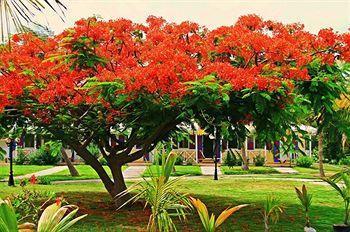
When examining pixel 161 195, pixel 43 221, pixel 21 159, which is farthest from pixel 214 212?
A: pixel 21 159

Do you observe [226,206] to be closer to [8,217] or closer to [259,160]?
[8,217]

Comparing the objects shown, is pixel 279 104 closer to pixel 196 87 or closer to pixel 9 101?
pixel 196 87

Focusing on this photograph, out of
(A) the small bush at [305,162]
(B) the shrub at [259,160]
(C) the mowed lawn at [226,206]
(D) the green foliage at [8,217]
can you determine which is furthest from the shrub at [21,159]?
(D) the green foliage at [8,217]

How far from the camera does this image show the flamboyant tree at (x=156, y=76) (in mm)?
9742

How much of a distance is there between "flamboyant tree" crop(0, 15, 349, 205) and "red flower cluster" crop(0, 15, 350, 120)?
0.02 metres

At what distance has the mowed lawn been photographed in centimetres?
1059

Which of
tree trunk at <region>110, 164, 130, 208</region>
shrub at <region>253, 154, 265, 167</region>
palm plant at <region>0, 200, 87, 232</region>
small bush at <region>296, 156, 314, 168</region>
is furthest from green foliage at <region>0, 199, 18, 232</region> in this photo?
small bush at <region>296, 156, 314, 168</region>

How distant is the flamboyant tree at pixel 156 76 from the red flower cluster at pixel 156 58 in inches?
0.8

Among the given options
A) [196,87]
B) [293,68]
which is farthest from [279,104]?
[196,87]

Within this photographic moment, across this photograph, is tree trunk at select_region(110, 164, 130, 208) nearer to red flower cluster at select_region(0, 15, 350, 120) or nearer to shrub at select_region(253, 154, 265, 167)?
red flower cluster at select_region(0, 15, 350, 120)

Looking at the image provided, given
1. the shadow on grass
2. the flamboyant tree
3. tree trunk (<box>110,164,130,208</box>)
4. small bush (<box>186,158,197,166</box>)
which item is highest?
the flamboyant tree

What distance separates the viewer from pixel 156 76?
9.75m

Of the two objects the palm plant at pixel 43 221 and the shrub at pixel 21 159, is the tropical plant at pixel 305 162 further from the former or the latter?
the palm plant at pixel 43 221

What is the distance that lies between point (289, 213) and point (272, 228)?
2.18 m
